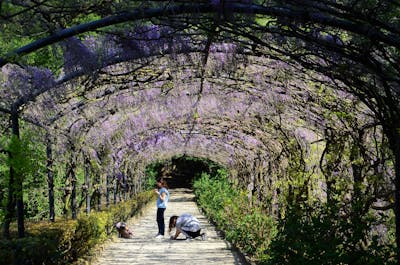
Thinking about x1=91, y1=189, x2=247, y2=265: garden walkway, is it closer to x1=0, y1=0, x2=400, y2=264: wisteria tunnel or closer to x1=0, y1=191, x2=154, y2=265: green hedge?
x1=0, y1=191, x2=154, y2=265: green hedge

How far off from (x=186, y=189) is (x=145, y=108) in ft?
107

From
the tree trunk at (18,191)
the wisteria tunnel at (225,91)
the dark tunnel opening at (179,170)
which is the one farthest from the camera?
the dark tunnel opening at (179,170)

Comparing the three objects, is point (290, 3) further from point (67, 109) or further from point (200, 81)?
point (67, 109)

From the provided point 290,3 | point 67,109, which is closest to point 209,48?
point 290,3

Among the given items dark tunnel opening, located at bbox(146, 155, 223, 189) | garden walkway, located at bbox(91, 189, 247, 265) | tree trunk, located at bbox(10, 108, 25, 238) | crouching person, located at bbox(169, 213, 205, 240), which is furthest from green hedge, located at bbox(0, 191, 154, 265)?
dark tunnel opening, located at bbox(146, 155, 223, 189)

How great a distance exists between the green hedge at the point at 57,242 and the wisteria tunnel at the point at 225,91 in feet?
1.29

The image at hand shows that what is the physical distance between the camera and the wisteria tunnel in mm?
4805

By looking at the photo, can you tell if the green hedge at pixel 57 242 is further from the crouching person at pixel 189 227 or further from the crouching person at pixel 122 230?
the crouching person at pixel 189 227

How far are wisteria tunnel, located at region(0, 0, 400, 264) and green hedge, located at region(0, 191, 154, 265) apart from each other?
0.39 meters

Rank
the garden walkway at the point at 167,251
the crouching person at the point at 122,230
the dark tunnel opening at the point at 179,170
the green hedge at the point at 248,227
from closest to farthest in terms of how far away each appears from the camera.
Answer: the green hedge at the point at 248,227 < the garden walkway at the point at 167,251 < the crouching person at the point at 122,230 < the dark tunnel opening at the point at 179,170

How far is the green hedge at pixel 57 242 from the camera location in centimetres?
600

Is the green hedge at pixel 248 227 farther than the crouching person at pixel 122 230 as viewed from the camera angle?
No

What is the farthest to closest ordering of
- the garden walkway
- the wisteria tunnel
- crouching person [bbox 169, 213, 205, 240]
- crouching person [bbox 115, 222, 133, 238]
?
1. crouching person [bbox 115, 222, 133, 238]
2. crouching person [bbox 169, 213, 205, 240]
3. the garden walkway
4. the wisteria tunnel

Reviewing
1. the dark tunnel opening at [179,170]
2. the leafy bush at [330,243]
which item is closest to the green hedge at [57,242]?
the leafy bush at [330,243]
